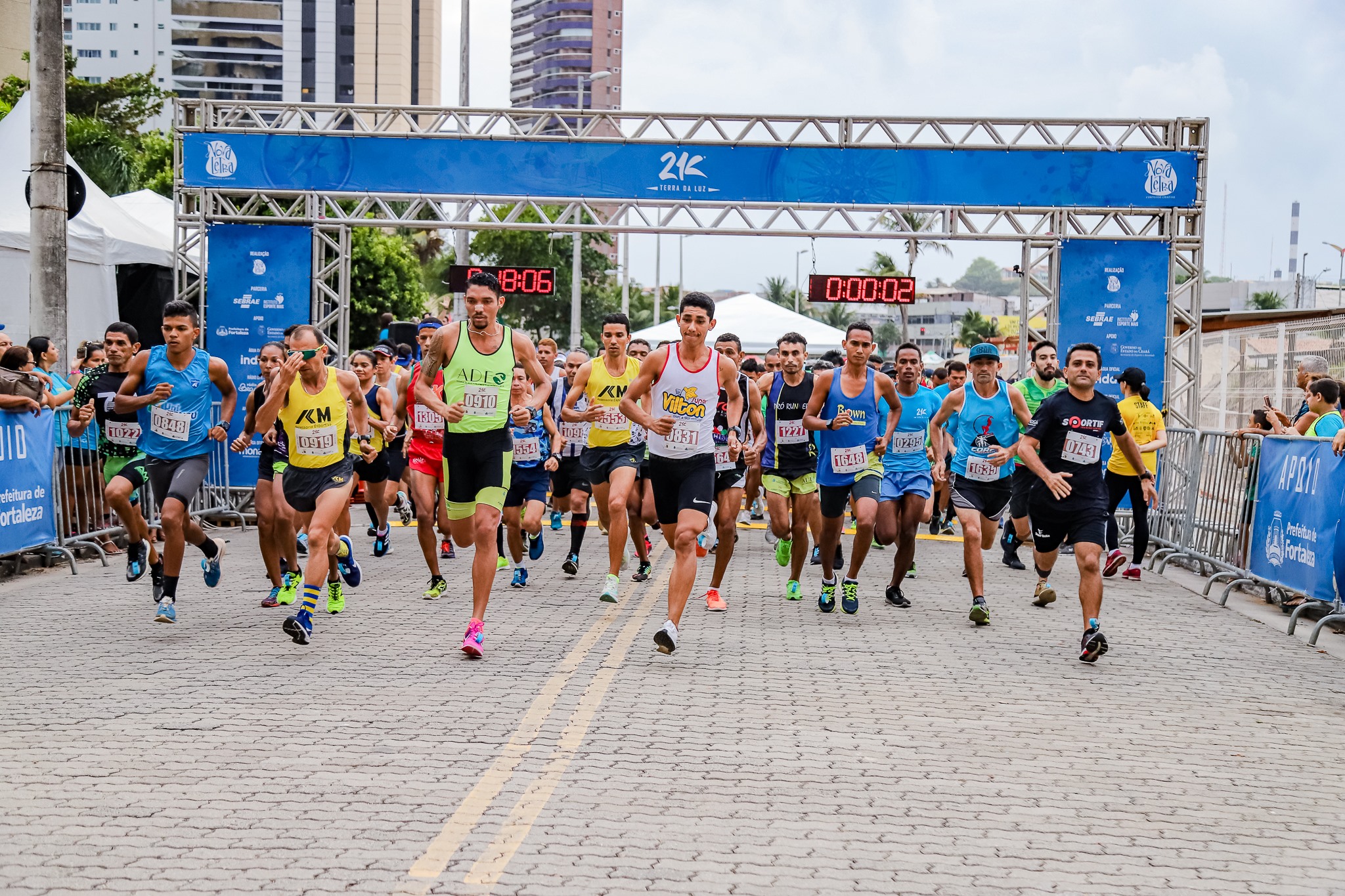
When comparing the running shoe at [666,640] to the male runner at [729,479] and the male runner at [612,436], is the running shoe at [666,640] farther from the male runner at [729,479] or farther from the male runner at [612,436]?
the male runner at [612,436]

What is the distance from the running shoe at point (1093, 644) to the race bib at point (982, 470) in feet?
6.97

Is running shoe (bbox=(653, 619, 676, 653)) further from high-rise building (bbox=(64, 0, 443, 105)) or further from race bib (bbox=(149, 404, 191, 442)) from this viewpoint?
high-rise building (bbox=(64, 0, 443, 105))

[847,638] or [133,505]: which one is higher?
[133,505]

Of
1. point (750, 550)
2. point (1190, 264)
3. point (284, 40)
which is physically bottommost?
point (750, 550)

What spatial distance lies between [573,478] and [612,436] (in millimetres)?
1929

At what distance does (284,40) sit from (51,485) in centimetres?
12279

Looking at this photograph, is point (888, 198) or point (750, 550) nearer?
point (750, 550)

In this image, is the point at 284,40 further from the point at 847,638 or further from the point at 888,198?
the point at 847,638

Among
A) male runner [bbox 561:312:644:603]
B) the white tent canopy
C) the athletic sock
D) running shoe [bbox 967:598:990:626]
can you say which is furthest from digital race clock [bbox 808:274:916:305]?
running shoe [bbox 967:598:990:626]

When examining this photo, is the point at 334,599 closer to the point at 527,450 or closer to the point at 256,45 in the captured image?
the point at 527,450

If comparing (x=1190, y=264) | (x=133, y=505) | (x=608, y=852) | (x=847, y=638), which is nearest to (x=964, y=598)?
(x=847, y=638)

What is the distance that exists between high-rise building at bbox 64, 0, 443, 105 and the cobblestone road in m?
119

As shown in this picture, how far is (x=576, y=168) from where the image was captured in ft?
64.5

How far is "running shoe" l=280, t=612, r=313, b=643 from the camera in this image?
321 inches
